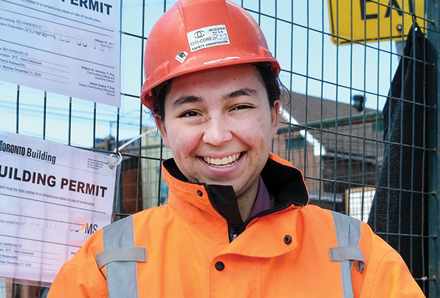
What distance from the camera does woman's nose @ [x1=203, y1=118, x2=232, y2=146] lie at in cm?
153

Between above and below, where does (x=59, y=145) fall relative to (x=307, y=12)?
below

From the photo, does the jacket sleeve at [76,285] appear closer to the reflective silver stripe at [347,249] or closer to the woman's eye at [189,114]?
the woman's eye at [189,114]

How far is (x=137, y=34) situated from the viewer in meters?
2.04

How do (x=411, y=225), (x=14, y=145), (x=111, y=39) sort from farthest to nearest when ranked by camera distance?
(x=411, y=225), (x=111, y=39), (x=14, y=145)

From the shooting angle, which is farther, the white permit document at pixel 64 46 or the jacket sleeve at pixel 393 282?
the white permit document at pixel 64 46

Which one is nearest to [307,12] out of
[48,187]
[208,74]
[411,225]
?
[208,74]

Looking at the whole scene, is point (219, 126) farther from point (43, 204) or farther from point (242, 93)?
point (43, 204)

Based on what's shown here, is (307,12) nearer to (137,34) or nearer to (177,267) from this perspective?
(137,34)

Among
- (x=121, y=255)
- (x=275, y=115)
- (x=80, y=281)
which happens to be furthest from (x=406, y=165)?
(x=80, y=281)

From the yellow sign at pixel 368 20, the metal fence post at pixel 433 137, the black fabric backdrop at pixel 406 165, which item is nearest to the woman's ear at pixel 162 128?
the yellow sign at pixel 368 20

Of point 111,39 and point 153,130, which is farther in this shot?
point 153,130

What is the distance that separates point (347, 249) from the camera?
165 cm

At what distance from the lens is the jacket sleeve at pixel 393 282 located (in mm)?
1565

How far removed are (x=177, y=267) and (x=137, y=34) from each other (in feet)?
3.08
